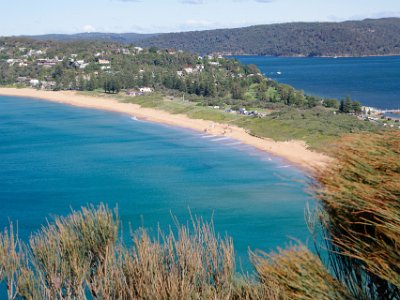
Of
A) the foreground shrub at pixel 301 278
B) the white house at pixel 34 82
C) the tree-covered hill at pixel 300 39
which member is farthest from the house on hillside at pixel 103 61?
the tree-covered hill at pixel 300 39

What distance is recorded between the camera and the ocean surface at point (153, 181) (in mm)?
16841

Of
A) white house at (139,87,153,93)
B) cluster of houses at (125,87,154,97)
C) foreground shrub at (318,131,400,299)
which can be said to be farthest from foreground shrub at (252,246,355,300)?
white house at (139,87,153,93)

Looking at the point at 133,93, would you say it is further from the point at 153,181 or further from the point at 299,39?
the point at 299,39

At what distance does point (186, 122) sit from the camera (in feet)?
125

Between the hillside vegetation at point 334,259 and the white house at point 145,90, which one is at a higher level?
the hillside vegetation at point 334,259

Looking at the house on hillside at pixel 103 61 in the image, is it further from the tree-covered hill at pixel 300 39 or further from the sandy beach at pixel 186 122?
the tree-covered hill at pixel 300 39

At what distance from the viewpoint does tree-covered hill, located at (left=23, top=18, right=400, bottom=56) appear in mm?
143000

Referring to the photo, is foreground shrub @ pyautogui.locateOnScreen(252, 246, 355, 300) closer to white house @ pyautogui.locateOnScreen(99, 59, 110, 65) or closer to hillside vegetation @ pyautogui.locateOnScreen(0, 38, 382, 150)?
hillside vegetation @ pyautogui.locateOnScreen(0, 38, 382, 150)

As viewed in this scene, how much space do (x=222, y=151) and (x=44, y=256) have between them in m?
21.6

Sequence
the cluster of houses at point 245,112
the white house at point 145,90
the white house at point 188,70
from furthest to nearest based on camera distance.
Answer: the white house at point 188,70
the white house at point 145,90
the cluster of houses at point 245,112

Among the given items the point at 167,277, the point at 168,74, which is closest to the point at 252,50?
the point at 168,74

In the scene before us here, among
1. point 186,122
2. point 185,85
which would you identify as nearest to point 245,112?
point 186,122

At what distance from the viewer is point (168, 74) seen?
59219 millimetres

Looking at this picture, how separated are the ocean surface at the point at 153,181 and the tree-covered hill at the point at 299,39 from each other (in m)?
118
